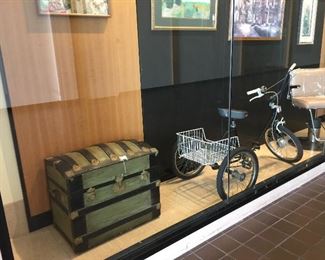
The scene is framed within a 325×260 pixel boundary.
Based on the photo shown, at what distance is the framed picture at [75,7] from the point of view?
1794 millimetres

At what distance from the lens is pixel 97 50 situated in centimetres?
208

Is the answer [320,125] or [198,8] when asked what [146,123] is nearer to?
[198,8]

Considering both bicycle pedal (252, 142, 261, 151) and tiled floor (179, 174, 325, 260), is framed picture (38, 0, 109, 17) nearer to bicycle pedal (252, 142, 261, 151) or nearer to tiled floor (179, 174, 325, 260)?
tiled floor (179, 174, 325, 260)

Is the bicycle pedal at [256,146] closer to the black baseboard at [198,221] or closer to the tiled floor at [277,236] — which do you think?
the black baseboard at [198,221]

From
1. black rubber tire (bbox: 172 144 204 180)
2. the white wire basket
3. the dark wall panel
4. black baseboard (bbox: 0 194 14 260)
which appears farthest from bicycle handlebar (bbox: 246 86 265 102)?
black baseboard (bbox: 0 194 14 260)

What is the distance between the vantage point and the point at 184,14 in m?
2.50

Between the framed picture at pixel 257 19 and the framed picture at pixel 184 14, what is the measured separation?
0.21m

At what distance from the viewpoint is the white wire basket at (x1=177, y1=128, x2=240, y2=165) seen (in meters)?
2.41

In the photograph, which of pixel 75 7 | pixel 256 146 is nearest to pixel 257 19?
pixel 256 146

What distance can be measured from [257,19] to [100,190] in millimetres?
2314

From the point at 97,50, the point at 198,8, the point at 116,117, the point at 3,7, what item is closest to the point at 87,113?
the point at 116,117

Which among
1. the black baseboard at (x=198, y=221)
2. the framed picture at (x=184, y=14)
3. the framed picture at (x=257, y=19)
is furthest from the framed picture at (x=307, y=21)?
the black baseboard at (x=198, y=221)

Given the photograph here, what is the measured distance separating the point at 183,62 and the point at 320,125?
6.35 ft

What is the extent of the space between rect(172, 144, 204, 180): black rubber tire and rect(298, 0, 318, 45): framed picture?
2055 millimetres
